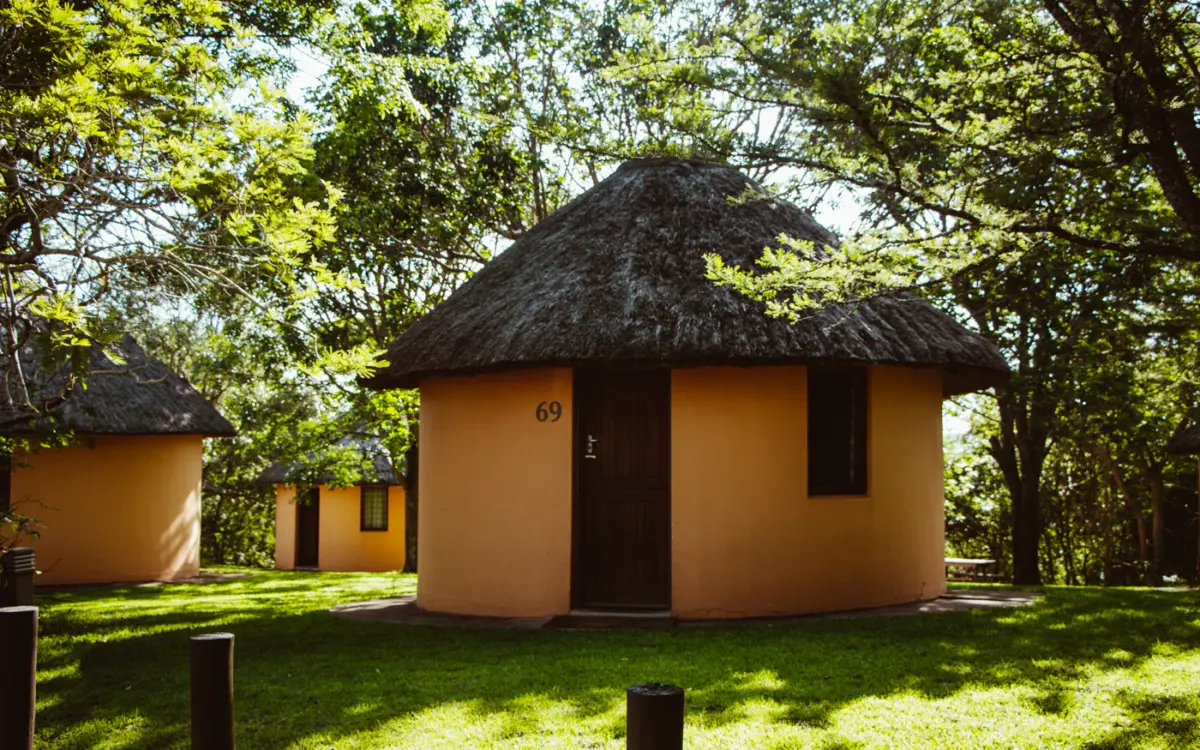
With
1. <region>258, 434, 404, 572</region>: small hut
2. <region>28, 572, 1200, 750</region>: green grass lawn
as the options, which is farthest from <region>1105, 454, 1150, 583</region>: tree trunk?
<region>258, 434, 404, 572</region>: small hut

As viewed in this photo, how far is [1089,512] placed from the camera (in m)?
23.3

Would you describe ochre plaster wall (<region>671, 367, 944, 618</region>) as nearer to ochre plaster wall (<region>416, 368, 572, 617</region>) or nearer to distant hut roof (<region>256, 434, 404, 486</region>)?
ochre plaster wall (<region>416, 368, 572, 617</region>)

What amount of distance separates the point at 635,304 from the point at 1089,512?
1802cm

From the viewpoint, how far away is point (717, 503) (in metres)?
9.08

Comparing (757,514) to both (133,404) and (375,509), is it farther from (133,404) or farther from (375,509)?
(375,509)

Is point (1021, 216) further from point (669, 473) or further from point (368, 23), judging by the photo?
point (368, 23)

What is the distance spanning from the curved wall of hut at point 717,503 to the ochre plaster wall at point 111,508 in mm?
7904

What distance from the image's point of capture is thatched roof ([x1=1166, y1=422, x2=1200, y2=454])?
53.6 feet

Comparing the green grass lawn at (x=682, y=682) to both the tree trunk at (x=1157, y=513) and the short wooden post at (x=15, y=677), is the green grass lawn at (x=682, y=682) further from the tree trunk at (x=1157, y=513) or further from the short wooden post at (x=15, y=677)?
the tree trunk at (x=1157, y=513)

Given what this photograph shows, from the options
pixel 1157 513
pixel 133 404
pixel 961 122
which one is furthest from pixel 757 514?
pixel 1157 513

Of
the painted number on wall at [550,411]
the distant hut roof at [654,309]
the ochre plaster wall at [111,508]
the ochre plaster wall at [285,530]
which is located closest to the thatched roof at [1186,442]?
the distant hut roof at [654,309]

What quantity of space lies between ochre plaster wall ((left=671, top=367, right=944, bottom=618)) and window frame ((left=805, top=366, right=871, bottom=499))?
10cm

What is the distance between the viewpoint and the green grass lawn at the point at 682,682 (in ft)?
16.8

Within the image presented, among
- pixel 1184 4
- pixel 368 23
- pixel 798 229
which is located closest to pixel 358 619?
pixel 798 229
